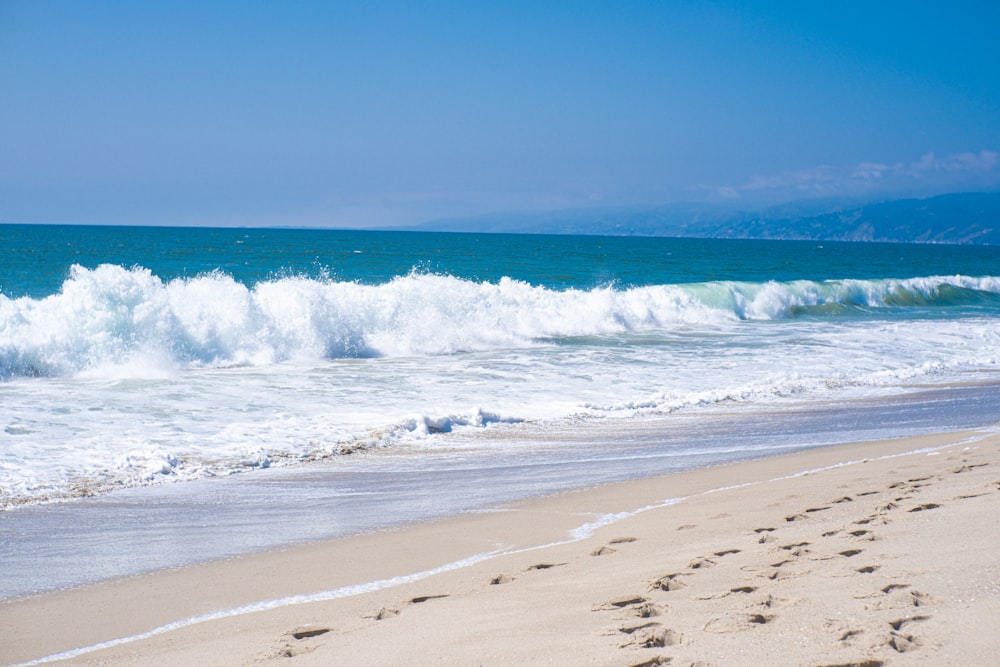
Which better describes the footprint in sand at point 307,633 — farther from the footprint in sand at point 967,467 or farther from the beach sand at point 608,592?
the footprint in sand at point 967,467

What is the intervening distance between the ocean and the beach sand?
2.07ft

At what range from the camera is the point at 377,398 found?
420 inches

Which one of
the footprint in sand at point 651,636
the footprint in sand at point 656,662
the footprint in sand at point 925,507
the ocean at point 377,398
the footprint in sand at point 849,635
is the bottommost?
the ocean at point 377,398

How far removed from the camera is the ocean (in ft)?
20.4

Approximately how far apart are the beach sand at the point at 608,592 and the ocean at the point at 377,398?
0.63 metres

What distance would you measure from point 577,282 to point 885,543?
33143 millimetres

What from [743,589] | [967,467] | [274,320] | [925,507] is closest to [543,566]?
[743,589]

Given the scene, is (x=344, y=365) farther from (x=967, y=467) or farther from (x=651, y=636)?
(x=651, y=636)

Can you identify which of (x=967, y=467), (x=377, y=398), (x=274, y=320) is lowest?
(x=377, y=398)

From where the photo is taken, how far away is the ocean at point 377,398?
6.21 meters

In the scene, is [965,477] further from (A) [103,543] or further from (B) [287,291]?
(B) [287,291]

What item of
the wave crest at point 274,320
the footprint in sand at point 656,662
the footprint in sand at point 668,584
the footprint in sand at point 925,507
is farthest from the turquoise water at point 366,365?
the footprint in sand at point 656,662

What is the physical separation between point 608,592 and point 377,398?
23.5 feet

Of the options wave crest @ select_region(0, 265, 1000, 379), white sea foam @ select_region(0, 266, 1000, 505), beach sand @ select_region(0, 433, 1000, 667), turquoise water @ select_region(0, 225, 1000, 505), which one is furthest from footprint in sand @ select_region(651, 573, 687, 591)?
wave crest @ select_region(0, 265, 1000, 379)
